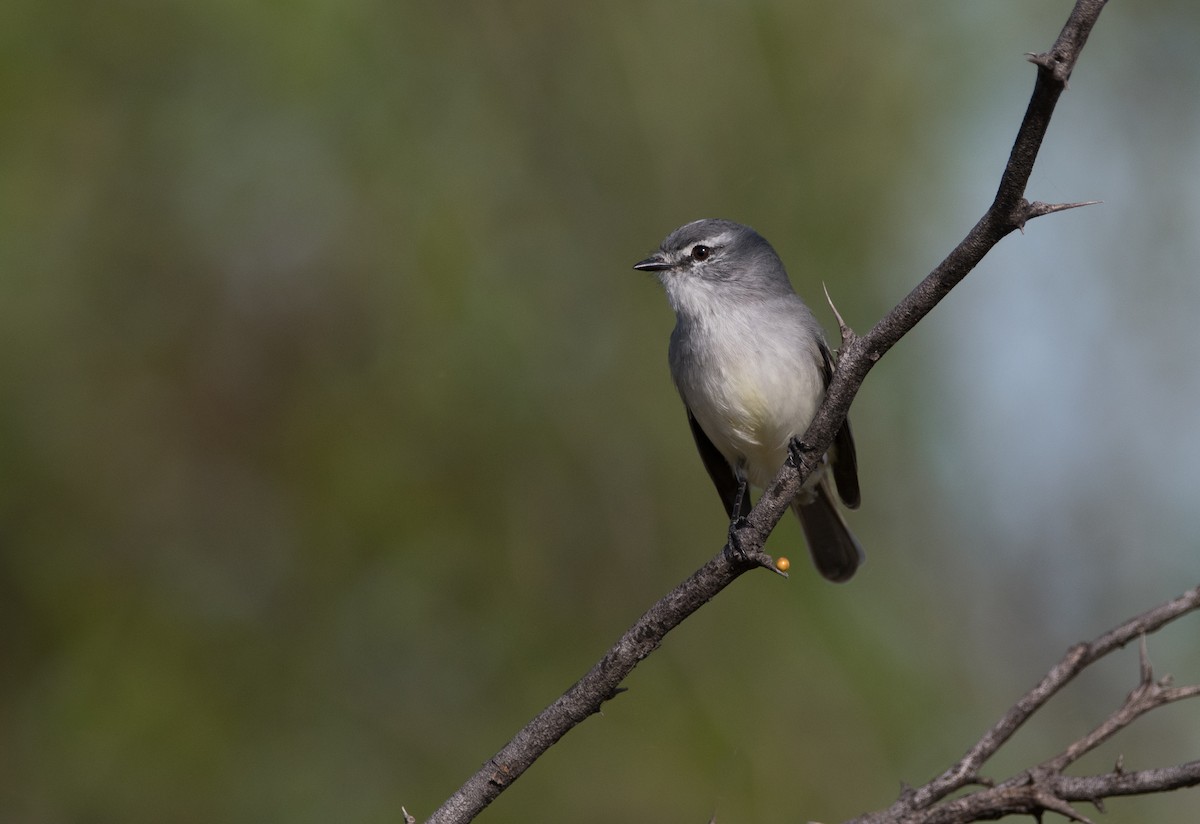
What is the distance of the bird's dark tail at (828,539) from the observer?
6516 mm

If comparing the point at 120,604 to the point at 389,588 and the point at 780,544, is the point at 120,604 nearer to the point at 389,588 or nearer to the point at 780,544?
the point at 389,588

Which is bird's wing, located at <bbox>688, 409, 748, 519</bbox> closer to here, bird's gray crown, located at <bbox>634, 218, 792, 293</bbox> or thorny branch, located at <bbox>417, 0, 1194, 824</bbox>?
bird's gray crown, located at <bbox>634, 218, 792, 293</bbox>

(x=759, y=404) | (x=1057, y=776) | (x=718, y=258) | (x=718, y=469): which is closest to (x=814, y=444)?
(x=1057, y=776)

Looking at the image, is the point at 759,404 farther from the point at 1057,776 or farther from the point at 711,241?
the point at 1057,776

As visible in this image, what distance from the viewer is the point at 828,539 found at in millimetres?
6551

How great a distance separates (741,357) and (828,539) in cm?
161

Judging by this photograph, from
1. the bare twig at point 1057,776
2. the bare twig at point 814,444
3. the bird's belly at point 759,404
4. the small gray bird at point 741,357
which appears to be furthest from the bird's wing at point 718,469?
the bare twig at point 1057,776

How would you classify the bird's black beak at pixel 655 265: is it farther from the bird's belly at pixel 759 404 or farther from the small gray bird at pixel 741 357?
the bird's belly at pixel 759 404

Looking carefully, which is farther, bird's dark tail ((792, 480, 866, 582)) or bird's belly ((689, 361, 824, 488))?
bird's dark tail ((792, 480, 866, 582))

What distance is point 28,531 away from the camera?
6598 millimetres

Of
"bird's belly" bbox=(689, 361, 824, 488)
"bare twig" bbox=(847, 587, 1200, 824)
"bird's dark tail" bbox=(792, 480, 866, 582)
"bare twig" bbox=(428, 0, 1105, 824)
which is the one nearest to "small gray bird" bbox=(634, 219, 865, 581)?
"bird's belly" bbox=(689, 361, 824, 488)

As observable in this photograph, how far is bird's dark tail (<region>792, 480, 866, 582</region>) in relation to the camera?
6516mm

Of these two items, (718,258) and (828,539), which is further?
(828,539)

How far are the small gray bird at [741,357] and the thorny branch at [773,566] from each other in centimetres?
204
